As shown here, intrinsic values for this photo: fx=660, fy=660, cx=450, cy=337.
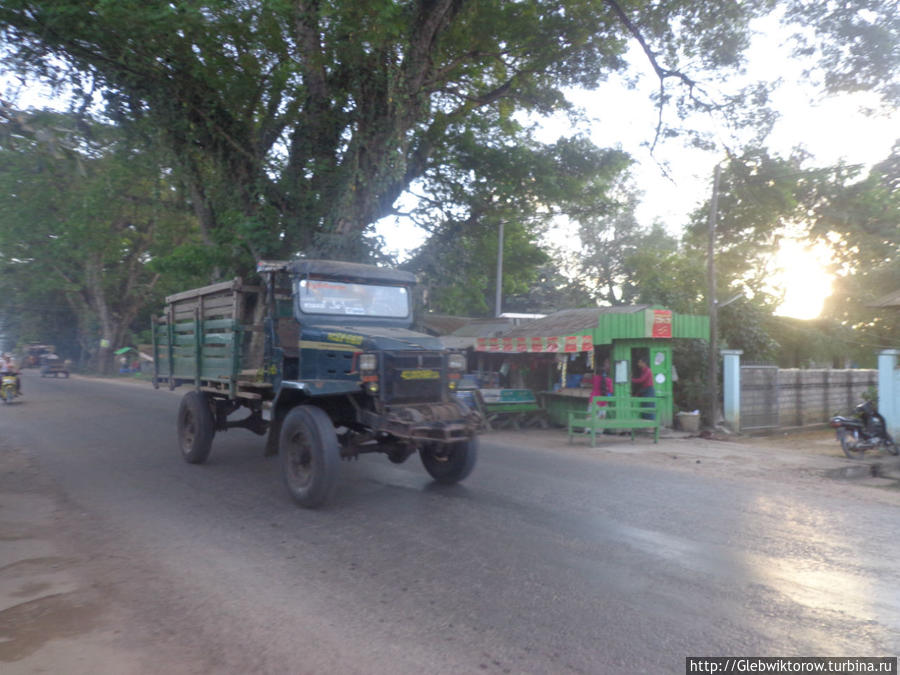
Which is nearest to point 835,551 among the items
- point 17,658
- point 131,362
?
point 17,658

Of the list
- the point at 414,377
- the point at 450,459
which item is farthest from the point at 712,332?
the point at 414,377

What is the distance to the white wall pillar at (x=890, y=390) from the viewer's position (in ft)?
38.9

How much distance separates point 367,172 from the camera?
1505 cm

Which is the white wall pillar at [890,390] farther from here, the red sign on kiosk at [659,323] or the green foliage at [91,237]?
the green foliage at [91,237]

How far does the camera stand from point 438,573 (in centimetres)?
499

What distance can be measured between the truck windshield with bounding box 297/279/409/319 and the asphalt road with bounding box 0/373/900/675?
2.19 m

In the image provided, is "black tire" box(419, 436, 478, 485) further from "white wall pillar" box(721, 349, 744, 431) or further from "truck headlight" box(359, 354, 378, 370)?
"white wall pillar" box(721, 349, 744, 431)

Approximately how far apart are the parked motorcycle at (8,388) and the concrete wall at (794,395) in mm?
20312

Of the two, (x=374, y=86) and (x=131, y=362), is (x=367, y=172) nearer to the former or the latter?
(x=374, y=86)

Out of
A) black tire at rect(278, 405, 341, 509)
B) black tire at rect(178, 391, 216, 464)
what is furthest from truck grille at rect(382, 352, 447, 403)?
black tire at rect(178, 391, 216, 464)

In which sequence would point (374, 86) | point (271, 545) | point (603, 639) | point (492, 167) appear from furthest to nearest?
point (492, 167)
point (374, 86)
point (271, 545)
point (603, 639)

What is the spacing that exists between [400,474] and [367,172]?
27.3ft

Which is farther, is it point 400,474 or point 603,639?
point 400,474

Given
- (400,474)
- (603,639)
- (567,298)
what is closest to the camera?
(603,639)
